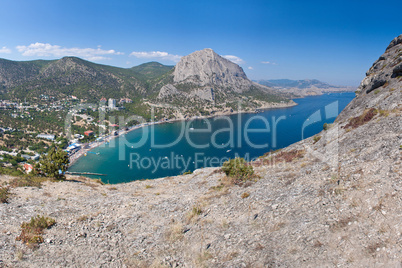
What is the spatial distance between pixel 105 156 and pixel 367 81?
94041mm

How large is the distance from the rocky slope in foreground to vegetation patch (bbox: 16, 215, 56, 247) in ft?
1.02

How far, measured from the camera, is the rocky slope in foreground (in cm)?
753

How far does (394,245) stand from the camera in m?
6.43

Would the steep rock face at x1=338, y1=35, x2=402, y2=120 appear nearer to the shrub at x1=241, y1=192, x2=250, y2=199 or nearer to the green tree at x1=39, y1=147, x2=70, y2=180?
the shrub at x1=241, y1=192, x2=250, y2=199

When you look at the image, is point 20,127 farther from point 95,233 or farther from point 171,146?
point 95,233

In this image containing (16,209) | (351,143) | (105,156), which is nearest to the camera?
(16,209)

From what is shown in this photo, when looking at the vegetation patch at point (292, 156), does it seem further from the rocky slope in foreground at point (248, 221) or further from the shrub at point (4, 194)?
the shrub at point (4, 194)

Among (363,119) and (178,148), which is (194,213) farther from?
(178,148)

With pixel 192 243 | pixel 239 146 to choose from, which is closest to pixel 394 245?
pixel 192 243

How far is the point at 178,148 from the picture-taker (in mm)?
100250

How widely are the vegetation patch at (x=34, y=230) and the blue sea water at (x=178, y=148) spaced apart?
198 feet

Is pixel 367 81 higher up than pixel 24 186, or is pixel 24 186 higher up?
pixel 367 81

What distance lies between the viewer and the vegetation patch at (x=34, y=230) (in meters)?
10.1

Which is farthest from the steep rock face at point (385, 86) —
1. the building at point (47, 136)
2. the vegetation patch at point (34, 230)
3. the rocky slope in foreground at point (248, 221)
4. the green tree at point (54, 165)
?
the building at point (47, 136)
